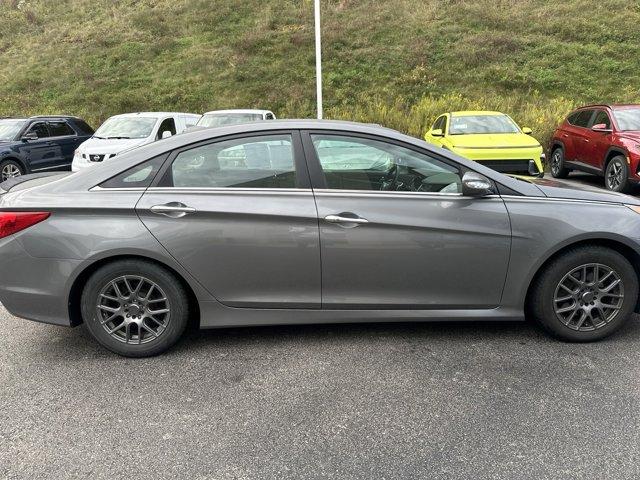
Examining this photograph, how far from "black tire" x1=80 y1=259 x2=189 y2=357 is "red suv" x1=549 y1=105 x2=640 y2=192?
8.10 meters

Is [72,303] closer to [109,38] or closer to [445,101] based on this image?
[445,101]

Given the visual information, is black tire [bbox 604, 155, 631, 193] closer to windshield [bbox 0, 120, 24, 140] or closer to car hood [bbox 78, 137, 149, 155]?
car hood [bbox 78, 137, 149, 155]

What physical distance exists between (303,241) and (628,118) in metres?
8.79

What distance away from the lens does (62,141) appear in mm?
12203

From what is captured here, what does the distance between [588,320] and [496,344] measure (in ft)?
2.14

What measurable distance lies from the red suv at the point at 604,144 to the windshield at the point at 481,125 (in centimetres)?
146

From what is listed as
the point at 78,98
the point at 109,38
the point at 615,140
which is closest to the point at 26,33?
the point at 109,38

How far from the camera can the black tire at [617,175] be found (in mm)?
8664

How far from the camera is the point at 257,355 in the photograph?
3467mm

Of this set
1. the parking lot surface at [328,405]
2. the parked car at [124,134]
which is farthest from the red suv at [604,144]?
the parked car at [124,134]

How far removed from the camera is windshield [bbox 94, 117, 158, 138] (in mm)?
11103

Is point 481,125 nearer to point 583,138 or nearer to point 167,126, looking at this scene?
point 583,138

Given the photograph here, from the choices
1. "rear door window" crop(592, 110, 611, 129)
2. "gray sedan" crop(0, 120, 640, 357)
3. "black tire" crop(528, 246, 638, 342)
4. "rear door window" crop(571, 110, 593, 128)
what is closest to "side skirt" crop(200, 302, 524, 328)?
"gray sedan" crop(0, 120, 640, 357)

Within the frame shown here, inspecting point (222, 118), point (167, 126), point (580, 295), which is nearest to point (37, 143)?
point (167, 126)
